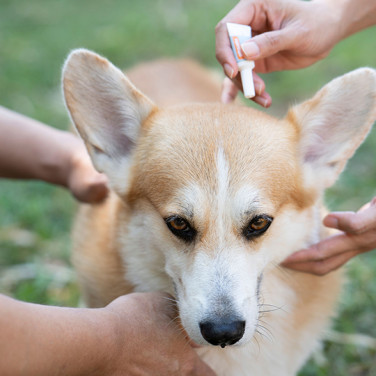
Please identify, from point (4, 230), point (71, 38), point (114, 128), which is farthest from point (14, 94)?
point (114, 128)

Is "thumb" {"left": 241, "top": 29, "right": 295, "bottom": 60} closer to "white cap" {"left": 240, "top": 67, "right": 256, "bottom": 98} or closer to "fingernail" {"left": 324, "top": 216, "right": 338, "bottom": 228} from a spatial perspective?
"white cap" {"left": 240, "top": 67, "right": 256, "bottom": 98}

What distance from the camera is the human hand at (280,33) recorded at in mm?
2127

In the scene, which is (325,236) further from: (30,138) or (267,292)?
(30,138)

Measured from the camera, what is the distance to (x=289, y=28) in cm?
225

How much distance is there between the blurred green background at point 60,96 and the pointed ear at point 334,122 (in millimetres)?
1105

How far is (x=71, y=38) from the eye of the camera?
252 inches

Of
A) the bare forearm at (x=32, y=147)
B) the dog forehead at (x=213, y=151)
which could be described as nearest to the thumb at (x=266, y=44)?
the dog forehead at (x=213, y=151)

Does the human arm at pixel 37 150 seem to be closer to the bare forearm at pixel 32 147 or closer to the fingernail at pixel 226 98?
the bare forearm at pixel 32 147

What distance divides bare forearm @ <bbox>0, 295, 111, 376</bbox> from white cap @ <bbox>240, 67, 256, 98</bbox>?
1.04m

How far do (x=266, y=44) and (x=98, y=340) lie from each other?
1.31 m

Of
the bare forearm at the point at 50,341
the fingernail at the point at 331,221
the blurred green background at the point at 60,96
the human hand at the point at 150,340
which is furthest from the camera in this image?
the blurred green background at the point at 60,96

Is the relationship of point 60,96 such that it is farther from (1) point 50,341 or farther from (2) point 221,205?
(1) point 50,341

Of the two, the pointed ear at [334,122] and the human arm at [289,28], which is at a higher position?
the human arm at [289,28]

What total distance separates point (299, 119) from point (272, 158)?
0.98ft
